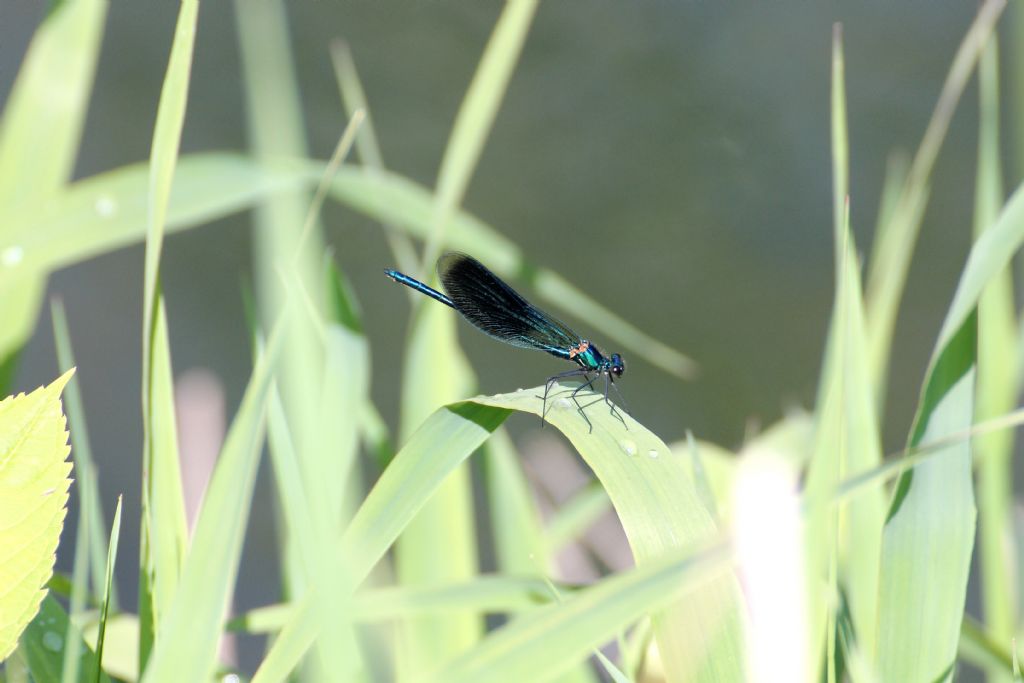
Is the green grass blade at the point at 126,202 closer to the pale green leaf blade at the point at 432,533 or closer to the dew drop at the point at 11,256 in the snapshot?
the dew drop at the point at 11,256

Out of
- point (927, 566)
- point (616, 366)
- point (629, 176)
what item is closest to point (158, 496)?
point (927, 566)

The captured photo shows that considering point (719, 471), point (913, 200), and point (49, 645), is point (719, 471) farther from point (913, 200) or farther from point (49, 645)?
point (49, 645)

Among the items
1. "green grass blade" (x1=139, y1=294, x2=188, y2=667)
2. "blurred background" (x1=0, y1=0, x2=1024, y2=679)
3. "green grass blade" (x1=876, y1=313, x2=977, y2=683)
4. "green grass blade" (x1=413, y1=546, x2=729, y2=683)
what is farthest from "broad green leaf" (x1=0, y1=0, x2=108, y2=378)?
"blurred background" (x1=0, y1=0, x2=1024, y2=679)

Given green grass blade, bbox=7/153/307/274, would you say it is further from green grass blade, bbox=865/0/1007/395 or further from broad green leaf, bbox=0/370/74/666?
green grass blade, bbox=865/0/1007/395

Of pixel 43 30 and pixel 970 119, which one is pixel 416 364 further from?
pixel 970 119

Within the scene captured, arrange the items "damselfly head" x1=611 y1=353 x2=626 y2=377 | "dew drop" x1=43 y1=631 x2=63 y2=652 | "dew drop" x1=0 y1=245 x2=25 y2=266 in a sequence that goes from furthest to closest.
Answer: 1. "damselfly head" x1=611 y1=353 x2=626 y2=377
2. "dew drop" x1=0 y1=245 x2=25 y2=266
3. "dew drop" x1=43 y1=631 x2=63 y2=652
